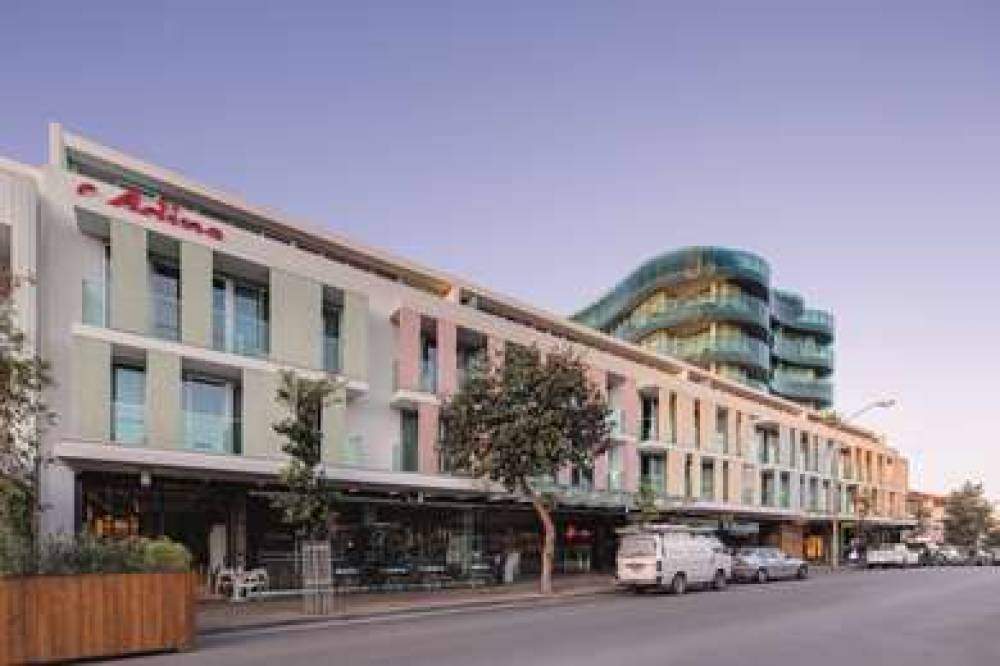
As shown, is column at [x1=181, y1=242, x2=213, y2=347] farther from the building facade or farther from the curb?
the building facade

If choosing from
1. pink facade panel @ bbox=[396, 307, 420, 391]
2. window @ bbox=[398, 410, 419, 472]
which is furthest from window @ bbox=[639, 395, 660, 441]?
pink facade panel @ bbox=[396, 307, 420, 391]

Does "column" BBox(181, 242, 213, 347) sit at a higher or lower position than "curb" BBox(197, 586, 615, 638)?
higher

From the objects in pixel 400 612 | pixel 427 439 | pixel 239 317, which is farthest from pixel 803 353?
pixel 400 612

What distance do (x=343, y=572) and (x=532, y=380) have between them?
8.11 meters

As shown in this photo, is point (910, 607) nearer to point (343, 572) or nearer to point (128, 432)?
point (343, 572)

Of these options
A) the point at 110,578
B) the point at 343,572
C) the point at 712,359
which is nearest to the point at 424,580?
the point at 343,572

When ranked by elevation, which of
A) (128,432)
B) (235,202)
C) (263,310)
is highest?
(235,202)

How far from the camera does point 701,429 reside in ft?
195

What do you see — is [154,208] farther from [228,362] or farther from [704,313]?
[704,313]

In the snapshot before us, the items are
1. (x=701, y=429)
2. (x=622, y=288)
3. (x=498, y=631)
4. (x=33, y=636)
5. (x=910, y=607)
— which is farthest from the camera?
(x=622, y=288)

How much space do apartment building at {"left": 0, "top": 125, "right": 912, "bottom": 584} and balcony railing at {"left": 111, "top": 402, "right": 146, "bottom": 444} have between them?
35 millimetres

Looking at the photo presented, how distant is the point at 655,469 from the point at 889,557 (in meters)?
19.3

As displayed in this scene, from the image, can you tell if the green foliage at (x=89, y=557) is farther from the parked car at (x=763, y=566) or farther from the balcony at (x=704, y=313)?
the balcony at (x=704, y=313)

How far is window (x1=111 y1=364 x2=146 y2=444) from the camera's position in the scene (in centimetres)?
2720
